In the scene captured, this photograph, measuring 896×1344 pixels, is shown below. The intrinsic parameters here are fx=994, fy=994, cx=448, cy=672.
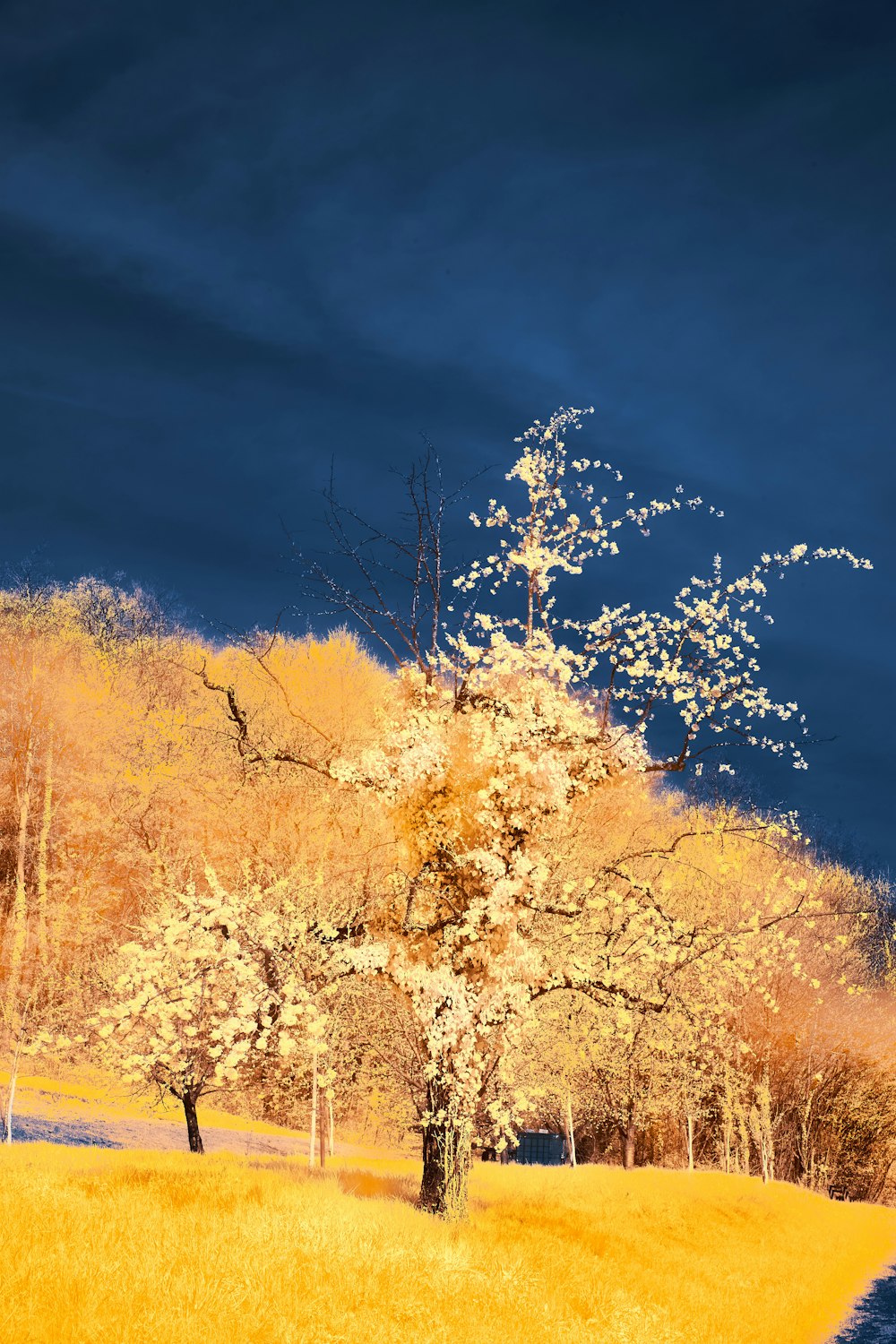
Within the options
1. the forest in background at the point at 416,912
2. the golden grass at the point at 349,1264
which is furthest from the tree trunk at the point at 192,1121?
the golden grass at the point at 349,1264

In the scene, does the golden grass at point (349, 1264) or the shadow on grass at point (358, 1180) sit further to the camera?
the shadow on grass at point (358, 1180)

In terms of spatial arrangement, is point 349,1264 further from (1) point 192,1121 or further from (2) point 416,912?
(1) point 192,1121

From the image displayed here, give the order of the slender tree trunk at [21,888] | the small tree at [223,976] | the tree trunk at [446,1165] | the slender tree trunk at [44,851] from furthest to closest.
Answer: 1. the slender tree trunk at [44,851]
2. the slender tree trunk at [21,888]
3. the tree trunk at [446,1165]
4. the small tree at [223,976]

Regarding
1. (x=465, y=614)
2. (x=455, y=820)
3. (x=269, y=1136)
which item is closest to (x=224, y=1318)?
(x=455, y=820)

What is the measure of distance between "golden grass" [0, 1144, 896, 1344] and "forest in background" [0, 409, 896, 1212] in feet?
5.65

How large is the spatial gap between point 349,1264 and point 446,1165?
4425mm

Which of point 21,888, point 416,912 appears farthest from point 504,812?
point 21,888

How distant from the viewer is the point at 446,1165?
1600cm

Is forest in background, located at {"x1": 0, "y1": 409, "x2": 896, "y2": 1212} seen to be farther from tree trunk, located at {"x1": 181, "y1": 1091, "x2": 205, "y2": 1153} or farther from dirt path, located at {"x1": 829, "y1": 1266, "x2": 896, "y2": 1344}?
dirt path, located at {"x1": 829, "y1": 1266, "x2": 896, "y2": 1344}

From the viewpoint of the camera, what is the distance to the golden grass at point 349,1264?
9672mm

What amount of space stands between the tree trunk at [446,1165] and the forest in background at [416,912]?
53mm

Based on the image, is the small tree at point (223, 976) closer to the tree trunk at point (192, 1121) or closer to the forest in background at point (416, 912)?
the forest in background at point (416, 912)

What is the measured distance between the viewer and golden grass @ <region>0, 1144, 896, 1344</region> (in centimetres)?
967

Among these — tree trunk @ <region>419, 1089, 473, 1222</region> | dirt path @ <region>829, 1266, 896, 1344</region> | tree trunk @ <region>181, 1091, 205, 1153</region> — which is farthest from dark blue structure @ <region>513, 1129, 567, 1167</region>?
tree trunk @ <region>419, 1089, 473, 1222</region>
